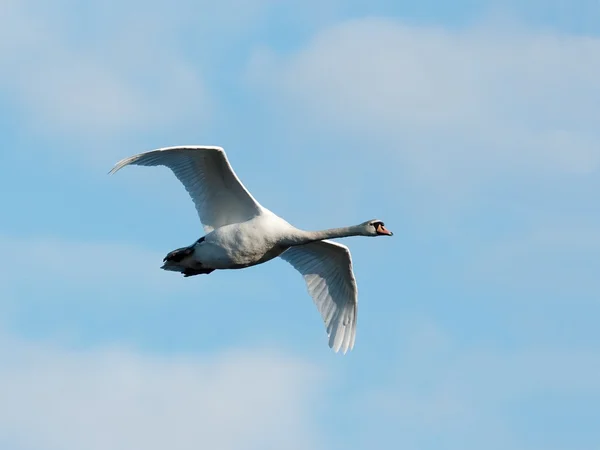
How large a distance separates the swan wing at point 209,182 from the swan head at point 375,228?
87.6 inches

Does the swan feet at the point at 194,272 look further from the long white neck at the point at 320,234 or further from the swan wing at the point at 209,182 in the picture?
the long white neck at the point at 320,234

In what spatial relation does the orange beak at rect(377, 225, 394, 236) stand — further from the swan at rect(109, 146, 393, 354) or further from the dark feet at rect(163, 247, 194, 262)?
the dark feet at rect(163, 247, 194, 262)

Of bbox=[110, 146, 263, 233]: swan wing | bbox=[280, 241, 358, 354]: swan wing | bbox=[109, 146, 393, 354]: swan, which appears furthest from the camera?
bbox=[280, 241, 358, 354]: swan wing

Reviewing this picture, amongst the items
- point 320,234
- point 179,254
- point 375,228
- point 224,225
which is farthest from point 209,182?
point 375,228

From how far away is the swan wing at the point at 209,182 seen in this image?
27438mm

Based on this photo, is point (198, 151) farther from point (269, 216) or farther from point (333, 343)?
point (333, 343)

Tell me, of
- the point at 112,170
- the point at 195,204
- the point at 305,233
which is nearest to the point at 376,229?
the point at 305,233

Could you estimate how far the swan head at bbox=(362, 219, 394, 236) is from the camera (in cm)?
2856

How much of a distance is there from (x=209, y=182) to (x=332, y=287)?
166 inches

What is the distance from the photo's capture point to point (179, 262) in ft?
95.2

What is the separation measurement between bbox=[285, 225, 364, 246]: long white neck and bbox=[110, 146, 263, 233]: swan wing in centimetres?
93

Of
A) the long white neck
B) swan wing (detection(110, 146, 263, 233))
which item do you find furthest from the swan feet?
the long white neck

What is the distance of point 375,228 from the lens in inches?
1126

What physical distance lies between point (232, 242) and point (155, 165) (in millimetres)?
2172
